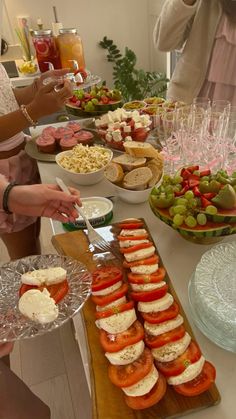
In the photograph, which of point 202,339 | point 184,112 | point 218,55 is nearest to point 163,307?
point 202,339

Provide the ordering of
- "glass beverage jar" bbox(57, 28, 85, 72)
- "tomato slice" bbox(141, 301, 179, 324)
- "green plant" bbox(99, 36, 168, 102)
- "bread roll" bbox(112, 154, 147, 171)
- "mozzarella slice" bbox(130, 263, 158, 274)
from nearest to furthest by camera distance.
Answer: "tomato slice" bbox(141, 301, 179, 324) < "mozzarella slice" bbox(130, 263, 158, 274) < "bread roll" bbox(112, 154, 147, 171) < "glass beverage jar" bbox(57, 28, 85, 72) < "green plant" bbox(99, 36, 168, 102)

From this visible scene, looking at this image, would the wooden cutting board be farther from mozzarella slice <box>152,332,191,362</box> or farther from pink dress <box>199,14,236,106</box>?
pink dress <box>199,14,236,106</box>

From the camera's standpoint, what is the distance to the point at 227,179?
839 mm

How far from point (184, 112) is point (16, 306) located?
2.73 ft

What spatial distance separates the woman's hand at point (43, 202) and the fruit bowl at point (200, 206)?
0.74 ft

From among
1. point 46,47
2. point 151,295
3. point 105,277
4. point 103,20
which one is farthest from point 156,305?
point 103,20

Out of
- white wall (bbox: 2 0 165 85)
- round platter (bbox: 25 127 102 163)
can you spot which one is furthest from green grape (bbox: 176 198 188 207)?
white wall (bbox: 2 0 165 85)

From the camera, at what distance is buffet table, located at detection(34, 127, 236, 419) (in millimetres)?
543

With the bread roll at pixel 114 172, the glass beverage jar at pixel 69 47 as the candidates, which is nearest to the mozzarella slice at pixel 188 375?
the bread roll at pixel 114 172

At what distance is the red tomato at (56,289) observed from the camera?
67cm

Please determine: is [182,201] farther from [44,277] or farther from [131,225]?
[44,277]

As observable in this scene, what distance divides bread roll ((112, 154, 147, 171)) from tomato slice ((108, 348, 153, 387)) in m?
0.61

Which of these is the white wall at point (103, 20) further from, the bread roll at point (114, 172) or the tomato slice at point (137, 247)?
the tomato slice at point (137, 247)

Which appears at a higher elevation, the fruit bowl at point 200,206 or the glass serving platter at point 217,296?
the fruit bowl at point 200,206
